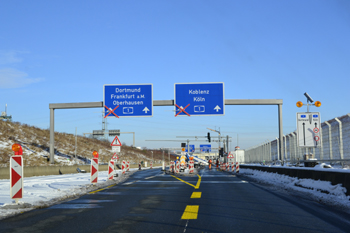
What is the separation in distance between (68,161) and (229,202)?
4172 centimetres

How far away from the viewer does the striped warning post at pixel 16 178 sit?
9424 mm

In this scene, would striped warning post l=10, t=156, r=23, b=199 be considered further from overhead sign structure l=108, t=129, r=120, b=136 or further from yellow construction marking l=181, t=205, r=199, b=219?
overhead sign structure l=108, t=129, r=120, b=136

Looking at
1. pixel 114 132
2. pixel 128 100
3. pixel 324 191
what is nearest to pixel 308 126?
pixel 324 191

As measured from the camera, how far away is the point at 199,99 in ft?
100

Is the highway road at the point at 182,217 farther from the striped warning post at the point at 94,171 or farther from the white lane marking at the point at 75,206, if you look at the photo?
the striped warning post at the point at 94,171

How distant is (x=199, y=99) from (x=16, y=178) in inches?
862

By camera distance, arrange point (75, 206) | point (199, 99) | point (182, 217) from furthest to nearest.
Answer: point (199, 99)
point (75, 206)
point (182, 217)

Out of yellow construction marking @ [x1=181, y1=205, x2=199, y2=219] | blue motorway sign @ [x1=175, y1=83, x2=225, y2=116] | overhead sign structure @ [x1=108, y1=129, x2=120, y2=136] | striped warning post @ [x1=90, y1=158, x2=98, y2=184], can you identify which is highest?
overhead sign structure @ [x1=108, y1=129, x2=120, y2=136]

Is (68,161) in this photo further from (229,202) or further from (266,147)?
(229,202)

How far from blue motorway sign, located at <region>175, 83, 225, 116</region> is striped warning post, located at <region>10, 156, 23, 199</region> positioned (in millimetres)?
21267

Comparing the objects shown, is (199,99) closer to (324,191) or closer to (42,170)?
(42,170)

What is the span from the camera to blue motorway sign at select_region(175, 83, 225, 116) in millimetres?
30391

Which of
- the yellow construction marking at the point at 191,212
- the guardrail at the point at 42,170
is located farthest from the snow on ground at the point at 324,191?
the guardrail at the point at 42,170

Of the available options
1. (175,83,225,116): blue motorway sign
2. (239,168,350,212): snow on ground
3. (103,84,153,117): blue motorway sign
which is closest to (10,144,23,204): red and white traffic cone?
(239,168,350,212): snow on ground
